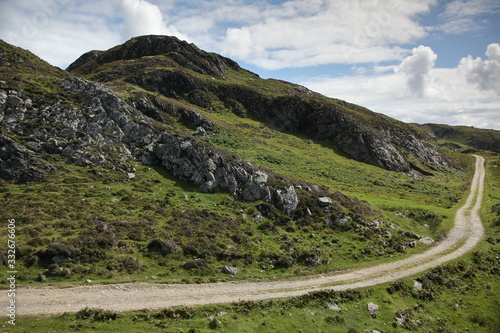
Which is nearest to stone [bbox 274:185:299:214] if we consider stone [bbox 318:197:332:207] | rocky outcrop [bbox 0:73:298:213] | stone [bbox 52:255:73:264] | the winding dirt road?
rocky outcrop [bbox 0:73:298:213]

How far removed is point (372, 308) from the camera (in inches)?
917

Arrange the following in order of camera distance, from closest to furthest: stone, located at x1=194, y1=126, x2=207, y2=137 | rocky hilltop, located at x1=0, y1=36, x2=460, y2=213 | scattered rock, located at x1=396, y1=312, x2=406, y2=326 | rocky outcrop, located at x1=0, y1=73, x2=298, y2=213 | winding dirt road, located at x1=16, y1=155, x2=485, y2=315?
1. winding dirt road, located at x1=16, y1=155, x2=485, y2=315
2. scattered rock, located at x1=396, y1=312, x2=406, y2=326
3. rocky outcrop, located at x1=0, y1=73, x2=298, y2=213
4. rocky hilltop, located at x1=0, y1=36, x2=460, y2=213
5. stone, located at x1=194, y1=126, x2=207, y2=137

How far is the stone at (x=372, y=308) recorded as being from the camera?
894 inches

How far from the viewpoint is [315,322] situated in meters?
20.6

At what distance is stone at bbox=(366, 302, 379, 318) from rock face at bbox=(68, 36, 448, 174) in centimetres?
7906

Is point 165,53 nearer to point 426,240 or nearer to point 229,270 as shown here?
point 229,270

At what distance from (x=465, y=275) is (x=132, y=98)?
77.6 m

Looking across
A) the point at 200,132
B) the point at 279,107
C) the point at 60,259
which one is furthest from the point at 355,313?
the point at 279,107

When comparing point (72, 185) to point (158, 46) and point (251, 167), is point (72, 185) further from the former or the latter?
point (158, 46)

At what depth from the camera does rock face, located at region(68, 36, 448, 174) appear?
100931 millimetres

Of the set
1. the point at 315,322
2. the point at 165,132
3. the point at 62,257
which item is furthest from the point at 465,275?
the point at 165,132

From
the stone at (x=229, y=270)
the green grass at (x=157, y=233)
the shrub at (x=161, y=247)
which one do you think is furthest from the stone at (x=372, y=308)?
the shrub at (x=161, y=247)

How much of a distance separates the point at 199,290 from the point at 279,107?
352 ft

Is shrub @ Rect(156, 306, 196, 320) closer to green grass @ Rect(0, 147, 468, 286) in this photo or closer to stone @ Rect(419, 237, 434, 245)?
green grass @ Rect(0, 147, 468, 286)
